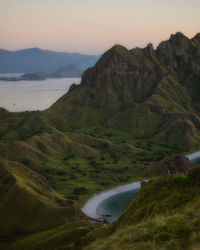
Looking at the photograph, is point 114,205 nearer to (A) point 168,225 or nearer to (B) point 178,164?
(B) point 178,164

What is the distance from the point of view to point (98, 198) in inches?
5635

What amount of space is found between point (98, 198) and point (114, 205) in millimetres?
10997

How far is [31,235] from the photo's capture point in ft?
291

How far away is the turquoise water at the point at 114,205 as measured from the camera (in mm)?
124838

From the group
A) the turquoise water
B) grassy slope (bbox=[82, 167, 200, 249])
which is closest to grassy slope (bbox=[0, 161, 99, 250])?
the turquoise water

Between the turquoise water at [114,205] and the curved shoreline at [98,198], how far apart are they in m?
1.86

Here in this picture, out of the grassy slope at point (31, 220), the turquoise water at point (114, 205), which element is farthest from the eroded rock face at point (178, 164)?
the grassy slope at point (31, 220)

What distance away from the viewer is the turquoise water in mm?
124838

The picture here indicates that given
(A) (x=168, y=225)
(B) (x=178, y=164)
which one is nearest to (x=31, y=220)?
(A) (x=168, y=225)

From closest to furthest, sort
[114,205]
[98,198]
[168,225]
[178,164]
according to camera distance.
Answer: [168,225]
[114,205]
[98,198]
[178,164]

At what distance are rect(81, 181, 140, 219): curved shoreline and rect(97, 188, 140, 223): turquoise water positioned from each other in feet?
6.11

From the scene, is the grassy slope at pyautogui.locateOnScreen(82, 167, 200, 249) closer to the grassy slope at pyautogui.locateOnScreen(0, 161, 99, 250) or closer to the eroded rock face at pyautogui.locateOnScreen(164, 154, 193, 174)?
the grassy slope at pyautogui.locateOnScreen(0, 161, 99, 250)

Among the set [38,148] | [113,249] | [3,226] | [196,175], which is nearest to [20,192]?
[3,226]

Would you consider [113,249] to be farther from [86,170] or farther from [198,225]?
[86,170]
